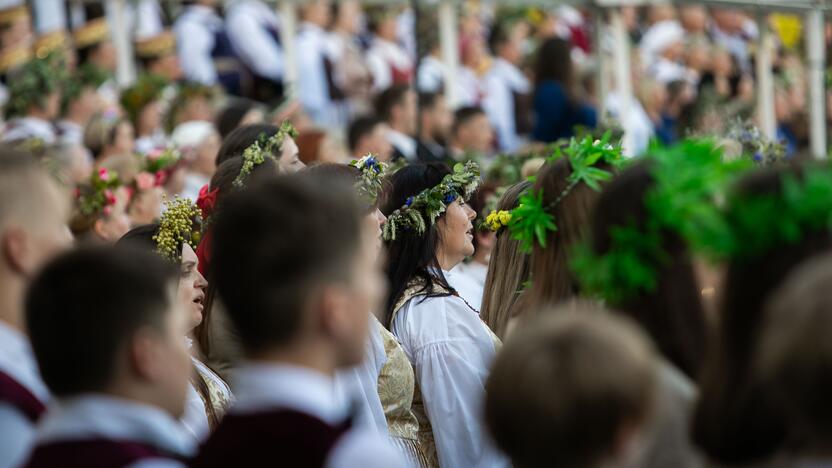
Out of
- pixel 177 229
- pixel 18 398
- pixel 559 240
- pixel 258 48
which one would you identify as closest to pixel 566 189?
pixel 559 240

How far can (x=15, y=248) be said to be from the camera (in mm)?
3166

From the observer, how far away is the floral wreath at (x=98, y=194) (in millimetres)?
7105

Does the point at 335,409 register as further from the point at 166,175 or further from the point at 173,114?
the point at 173,114

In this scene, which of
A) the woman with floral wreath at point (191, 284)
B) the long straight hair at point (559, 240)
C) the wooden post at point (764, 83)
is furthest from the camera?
the wooden post at point (764, 83)

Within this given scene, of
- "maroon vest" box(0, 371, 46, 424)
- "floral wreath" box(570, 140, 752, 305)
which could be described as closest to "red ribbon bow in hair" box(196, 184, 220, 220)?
"maroon vest" box(0, 371, 46, 424)

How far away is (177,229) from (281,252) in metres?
2.43

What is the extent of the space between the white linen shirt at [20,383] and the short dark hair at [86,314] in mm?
191

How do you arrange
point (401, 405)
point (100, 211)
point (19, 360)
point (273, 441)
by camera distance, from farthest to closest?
point (100, 211)
point (401, 405)
point (19, 360)
point (273, 441)

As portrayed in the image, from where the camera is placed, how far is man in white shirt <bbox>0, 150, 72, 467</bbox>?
3.10 m

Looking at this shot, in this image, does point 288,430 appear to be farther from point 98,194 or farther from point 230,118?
point 230,118

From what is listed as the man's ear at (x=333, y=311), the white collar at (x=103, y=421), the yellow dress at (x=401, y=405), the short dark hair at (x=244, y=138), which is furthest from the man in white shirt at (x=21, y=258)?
the short dark hair at (x=244, y=138)

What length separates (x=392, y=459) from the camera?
8.70ft

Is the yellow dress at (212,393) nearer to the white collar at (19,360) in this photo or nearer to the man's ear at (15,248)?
the white collar at (19,360)

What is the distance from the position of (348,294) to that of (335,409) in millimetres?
250
